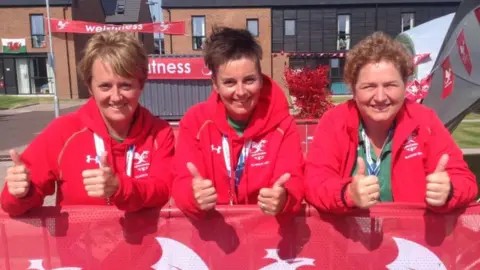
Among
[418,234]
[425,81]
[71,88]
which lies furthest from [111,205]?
[71,88]

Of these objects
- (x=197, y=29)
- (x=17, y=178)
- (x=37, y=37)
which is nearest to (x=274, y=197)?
(x=17, y=178)

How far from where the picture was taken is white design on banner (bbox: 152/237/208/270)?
241 cm

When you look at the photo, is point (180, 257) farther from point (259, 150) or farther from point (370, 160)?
point (370, 160)

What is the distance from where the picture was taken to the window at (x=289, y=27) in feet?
121

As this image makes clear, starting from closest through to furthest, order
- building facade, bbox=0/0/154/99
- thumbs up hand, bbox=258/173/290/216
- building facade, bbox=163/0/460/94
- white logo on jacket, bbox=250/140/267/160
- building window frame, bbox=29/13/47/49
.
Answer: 1. thumbs up hand, bbox=258/173/290/216
2. white logo on jacket, bbox=250/140/267/160
3. building facade, bbox=0/0/154/99
4. building window frame, bbox=29/13/47/49
5. building facade, bbox=163/0/460/94

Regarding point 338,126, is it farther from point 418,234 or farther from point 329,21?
point 329,21

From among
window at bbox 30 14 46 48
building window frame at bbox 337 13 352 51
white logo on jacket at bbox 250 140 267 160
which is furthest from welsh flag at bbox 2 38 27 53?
white logo on jacket at bbox 250 140 267 160

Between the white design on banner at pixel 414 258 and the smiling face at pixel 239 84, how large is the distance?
107 cm

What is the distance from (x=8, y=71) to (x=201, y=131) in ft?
128

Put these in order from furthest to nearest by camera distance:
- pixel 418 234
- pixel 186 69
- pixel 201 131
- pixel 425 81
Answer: pixel 186 69 < pixel 425 81 < pixel 201 131 < pixel 418 234

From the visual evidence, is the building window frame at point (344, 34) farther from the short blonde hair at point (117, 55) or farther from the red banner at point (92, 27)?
the short blonde hair at point (117, 55)

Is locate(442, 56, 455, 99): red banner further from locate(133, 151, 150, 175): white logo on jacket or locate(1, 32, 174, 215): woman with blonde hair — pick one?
locate(133, 151, 150, 175): white logo on jacket

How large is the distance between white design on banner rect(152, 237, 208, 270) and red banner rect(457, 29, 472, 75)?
4599mm

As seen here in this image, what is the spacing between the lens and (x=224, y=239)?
2.41 metres
